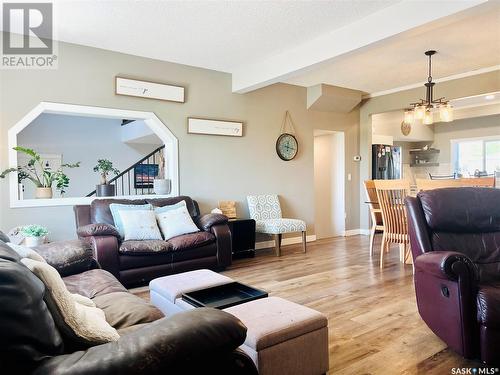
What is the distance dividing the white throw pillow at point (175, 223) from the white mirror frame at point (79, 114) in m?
0.60

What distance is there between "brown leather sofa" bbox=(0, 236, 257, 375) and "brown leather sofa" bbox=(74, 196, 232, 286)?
2.47 metres

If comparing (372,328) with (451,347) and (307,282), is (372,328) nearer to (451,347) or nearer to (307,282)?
(451,347)

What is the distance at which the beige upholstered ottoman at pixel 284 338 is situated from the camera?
65.6 inches

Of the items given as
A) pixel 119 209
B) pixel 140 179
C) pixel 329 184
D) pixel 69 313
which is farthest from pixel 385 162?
pixel 69 313

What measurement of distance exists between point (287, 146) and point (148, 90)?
2.54 meters

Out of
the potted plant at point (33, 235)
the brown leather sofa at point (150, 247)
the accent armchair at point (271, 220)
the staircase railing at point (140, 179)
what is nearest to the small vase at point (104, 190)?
the brown leather sofa at point (150, 247)

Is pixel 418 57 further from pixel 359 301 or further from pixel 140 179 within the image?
pixel 140 179

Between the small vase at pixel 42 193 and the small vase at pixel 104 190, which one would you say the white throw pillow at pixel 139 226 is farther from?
the small vase at pixel 42 193

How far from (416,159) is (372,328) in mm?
7579

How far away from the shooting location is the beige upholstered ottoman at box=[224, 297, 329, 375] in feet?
5.47

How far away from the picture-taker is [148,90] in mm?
4621

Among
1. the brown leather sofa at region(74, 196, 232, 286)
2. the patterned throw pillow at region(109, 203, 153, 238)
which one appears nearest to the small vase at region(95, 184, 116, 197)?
the brown leather sofa at region(74, 196, 232, 286)

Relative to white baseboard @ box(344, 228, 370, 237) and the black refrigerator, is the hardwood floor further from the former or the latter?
the black refrigerator

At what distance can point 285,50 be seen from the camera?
4.35 meters
